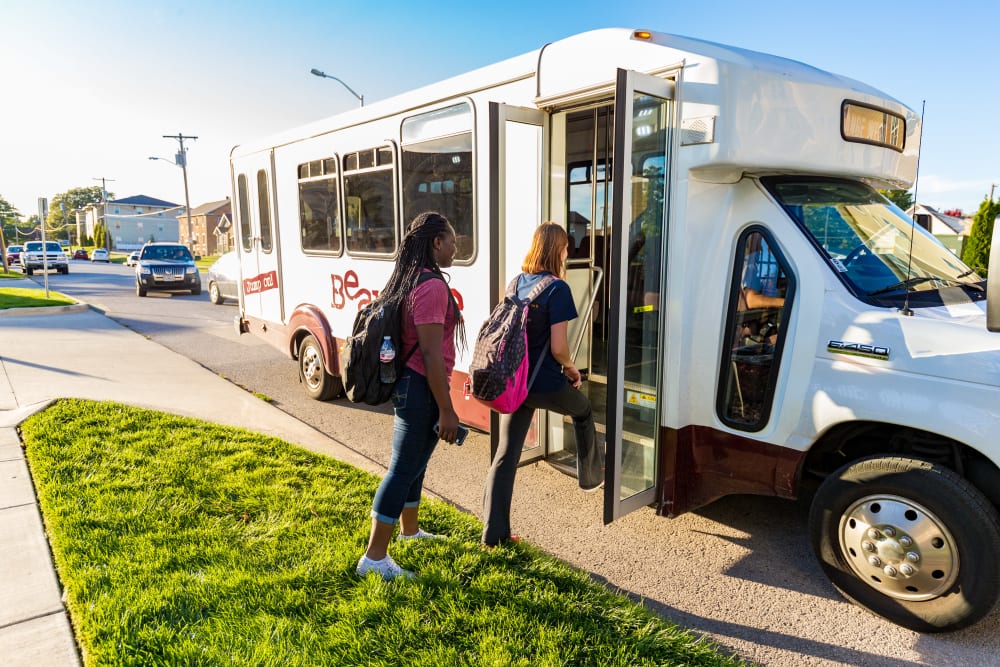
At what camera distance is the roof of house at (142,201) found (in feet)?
321

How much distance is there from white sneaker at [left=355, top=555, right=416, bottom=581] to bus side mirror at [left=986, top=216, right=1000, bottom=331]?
2.82 metres

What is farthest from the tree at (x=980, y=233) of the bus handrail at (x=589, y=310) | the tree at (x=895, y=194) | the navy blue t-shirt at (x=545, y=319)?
the navy blue t-shirt at (x=545, y=319)

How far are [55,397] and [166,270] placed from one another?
1495cm

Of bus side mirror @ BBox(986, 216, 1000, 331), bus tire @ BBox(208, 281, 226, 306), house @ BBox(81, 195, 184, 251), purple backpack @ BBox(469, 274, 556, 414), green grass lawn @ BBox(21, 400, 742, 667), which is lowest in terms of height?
green grass lawn @ BBox(21, 400, 742, 667)

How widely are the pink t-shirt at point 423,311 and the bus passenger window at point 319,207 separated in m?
3.65

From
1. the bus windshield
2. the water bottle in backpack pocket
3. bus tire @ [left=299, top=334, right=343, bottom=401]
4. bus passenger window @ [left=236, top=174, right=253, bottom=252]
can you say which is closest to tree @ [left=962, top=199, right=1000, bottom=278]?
the bus windshield

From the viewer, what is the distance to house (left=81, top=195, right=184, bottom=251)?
86250 millimetres

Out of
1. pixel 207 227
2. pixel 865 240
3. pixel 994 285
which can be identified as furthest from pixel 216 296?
pixel 207 227

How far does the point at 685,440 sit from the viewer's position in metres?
3.77

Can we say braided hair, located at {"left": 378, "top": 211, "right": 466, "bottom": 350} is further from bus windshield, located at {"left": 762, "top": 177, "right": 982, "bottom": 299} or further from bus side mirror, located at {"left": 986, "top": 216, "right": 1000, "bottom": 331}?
bus side mirror, located at {"left": 986, "top": 216, "right": 1000, "bottom": 331}

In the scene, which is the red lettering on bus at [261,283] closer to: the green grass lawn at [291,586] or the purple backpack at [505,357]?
the green grass lawn at [291,586]

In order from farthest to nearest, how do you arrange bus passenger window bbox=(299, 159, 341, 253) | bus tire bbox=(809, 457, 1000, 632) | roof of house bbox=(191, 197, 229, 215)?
roof of house bbox=(191, 197, 229, 215)
bus passenger window bbox=(299, 159, 341, 253)
bus tire bbox=(809, 457, 1000, 632)

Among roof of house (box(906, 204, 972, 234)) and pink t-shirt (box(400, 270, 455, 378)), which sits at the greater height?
roof of house (box(906, 204, 972, 234))

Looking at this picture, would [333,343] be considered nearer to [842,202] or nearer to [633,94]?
[633,94]
